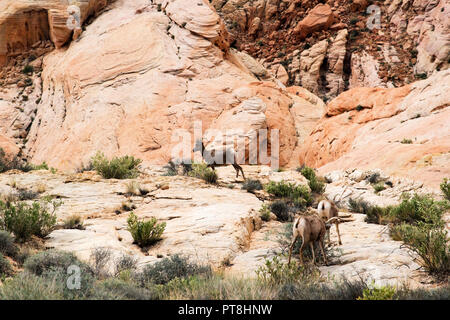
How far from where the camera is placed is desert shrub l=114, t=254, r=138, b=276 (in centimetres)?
587

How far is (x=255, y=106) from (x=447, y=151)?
1163 cm

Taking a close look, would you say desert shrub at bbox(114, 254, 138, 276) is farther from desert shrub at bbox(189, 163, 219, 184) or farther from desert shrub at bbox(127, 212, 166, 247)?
desert shrub at bbox(189, 163, 219, 184)

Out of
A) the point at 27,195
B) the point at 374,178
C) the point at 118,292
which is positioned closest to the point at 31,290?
the point at 118,292

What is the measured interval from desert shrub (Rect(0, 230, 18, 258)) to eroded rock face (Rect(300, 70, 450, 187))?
10825mm

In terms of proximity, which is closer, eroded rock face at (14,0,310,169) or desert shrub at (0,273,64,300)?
desert shrub at (0,273,64,300)

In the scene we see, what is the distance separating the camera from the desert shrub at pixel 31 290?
3.69m

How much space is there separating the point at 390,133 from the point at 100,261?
15.2m

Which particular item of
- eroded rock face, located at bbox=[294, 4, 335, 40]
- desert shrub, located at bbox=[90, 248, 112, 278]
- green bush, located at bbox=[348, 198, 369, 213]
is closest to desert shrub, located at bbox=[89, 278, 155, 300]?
desert shrub, located at bbox=[90, 248, 112, 278]

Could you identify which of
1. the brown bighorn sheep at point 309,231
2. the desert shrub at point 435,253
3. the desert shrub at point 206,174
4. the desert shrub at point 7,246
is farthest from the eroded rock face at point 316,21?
the desert shrub at point 7,246

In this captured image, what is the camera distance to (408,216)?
27.1ft

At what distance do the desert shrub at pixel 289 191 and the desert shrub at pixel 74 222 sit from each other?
589cm

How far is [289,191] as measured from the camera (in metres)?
11.4

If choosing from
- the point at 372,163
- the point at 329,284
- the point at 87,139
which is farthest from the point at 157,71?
the point at 329,284
